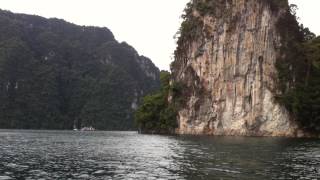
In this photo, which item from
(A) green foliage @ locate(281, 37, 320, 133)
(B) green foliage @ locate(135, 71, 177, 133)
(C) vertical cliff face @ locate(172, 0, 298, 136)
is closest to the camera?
(A) green foliage @ locate(281, 37, 320, 133)

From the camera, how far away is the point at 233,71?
378ft

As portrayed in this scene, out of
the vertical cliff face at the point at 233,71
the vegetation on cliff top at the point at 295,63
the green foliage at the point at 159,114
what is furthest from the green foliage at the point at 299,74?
the green foliage at the point at 159,114

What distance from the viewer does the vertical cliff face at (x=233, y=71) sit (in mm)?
110438

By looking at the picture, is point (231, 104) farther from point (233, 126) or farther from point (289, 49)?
point (289, 49)

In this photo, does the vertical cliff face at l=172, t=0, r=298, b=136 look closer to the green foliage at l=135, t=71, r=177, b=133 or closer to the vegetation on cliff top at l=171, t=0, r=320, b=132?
the vegetation on cliff top at l=171, t=0, r=320, b=132

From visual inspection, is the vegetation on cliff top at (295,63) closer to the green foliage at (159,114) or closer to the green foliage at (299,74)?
the green foliage at (299,74)

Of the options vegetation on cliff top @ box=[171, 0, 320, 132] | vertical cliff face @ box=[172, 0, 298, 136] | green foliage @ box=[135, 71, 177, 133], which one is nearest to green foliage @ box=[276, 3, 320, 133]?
vegetation on cliff top @ box=[171, 0, 320, 132]

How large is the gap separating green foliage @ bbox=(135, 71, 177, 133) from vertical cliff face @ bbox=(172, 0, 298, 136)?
4.01m

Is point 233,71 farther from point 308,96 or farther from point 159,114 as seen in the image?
point 159,114

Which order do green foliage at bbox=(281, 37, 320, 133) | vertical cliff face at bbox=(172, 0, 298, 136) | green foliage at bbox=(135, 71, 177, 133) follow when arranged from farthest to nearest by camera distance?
green foliage at bbox=(135, 71, 177, 133) → vertical cliff face at bbox=(172, 0, 298, 136) → green foliage at bbox=(281, 37, 320, 133)

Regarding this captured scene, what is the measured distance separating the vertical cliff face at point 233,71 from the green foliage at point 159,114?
401 centimetres

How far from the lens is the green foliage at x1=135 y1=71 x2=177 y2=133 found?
420 feet

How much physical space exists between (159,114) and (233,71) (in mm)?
28329

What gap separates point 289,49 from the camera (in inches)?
4417
